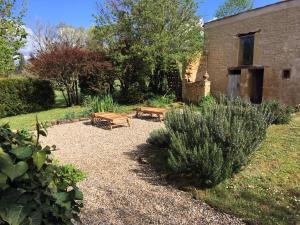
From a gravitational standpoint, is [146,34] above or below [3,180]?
above

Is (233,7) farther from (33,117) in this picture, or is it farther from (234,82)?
(33,117)

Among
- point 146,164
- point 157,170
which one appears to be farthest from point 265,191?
point 146,164

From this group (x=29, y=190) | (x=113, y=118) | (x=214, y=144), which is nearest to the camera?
(x=29, y=190)

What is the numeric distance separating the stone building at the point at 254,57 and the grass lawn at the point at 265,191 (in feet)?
29.9

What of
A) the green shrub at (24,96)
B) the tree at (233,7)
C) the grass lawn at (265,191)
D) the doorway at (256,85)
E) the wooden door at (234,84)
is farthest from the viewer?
the tree at (233,7)

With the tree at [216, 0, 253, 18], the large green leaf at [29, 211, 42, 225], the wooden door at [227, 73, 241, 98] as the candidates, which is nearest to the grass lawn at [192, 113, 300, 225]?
the large green leaf at [29, 211, 42, 225]

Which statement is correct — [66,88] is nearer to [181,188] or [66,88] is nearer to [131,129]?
[131,129]

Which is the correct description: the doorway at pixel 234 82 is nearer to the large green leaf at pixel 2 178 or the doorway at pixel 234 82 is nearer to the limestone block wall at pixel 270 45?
the limestone block wall at pixel 270 45

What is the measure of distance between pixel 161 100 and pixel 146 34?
3.43 metres

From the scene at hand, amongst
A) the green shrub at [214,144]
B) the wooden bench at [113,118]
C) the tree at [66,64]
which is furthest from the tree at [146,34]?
the green shrub at [214,144]

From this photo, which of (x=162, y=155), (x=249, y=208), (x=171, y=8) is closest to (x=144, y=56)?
(x=171, y=8)

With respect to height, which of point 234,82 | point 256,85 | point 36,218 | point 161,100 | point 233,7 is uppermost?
point 233,7

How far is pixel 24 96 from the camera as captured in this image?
1521cm

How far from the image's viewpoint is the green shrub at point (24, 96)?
1439 centimetres
